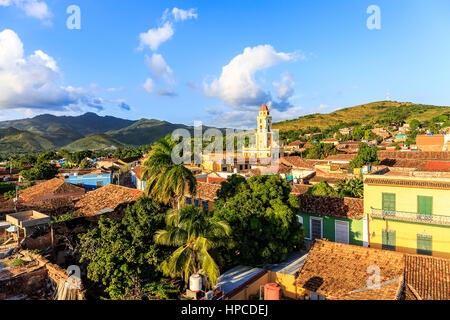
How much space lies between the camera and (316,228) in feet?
55.3

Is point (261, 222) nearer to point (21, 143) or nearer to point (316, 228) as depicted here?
point (316, 228)

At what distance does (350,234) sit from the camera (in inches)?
623

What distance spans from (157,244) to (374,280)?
7.42 meters

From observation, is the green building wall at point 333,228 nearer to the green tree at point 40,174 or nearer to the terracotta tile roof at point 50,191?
the terracotta tile roof at point 50,191

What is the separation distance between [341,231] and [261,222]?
5.98 metres

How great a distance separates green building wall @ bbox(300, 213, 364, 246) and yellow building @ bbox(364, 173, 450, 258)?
528mm

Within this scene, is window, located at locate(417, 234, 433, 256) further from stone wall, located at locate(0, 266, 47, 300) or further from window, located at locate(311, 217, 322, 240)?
stone wall, located at locate(0, 266, 47, 300)

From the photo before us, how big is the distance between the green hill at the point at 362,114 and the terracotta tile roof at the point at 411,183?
11364cm

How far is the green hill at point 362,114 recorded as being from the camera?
407 ft

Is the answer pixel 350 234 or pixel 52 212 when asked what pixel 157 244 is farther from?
pixel 52 212

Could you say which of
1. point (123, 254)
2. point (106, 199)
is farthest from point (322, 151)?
point (123, 254)

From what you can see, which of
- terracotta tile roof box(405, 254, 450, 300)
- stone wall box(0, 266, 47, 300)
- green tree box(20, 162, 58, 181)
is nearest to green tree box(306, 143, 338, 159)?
green tree box(20, 162, 58, 181)

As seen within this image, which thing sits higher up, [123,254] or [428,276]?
[123,254]
